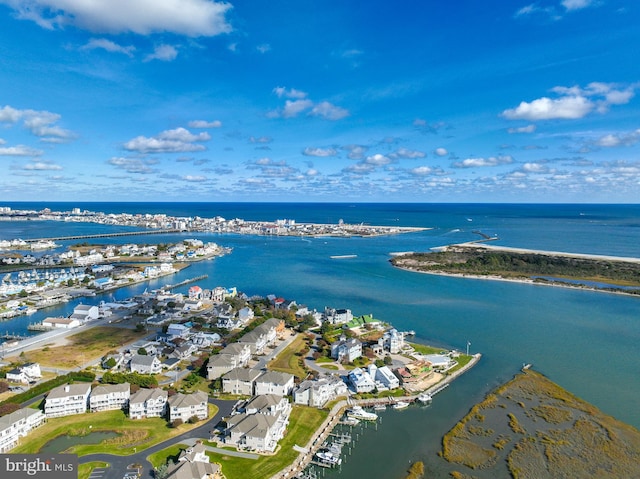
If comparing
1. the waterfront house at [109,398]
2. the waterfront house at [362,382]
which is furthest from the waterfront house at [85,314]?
the waterfront house at [362,382]

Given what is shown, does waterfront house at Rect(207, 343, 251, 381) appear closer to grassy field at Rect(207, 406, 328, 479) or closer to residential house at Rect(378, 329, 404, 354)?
grassy field at Rect(207, 406, 328, 479)

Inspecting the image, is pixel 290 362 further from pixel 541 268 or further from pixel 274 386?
pixel 541 268

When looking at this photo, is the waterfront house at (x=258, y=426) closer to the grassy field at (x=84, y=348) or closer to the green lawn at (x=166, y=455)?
the green lawn at (x=166, y=455)

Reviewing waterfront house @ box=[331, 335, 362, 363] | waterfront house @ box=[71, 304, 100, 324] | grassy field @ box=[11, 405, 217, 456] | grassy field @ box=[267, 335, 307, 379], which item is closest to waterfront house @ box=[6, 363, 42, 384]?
grassy field @ box=[11, 405, 217, 456]

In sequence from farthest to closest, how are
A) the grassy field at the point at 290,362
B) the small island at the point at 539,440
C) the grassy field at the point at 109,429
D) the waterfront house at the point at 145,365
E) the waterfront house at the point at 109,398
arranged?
the grassy field at the point at 290,362 → the waterfront house at the point at 145,365 → the waterfront house at the point at 109,398 → the grassy field at the point at 109,429 → the small island at the point at 539,440

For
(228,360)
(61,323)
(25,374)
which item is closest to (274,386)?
(228,360)

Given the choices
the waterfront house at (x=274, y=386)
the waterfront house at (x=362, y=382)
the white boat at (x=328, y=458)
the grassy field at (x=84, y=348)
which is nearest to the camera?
the white boat at (x=328, y=458)

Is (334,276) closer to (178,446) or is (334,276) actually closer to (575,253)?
(178,446)

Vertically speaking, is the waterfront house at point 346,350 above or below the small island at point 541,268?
below

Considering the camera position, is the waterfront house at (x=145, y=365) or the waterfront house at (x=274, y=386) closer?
the waterfront house at (x=274, y=386)
